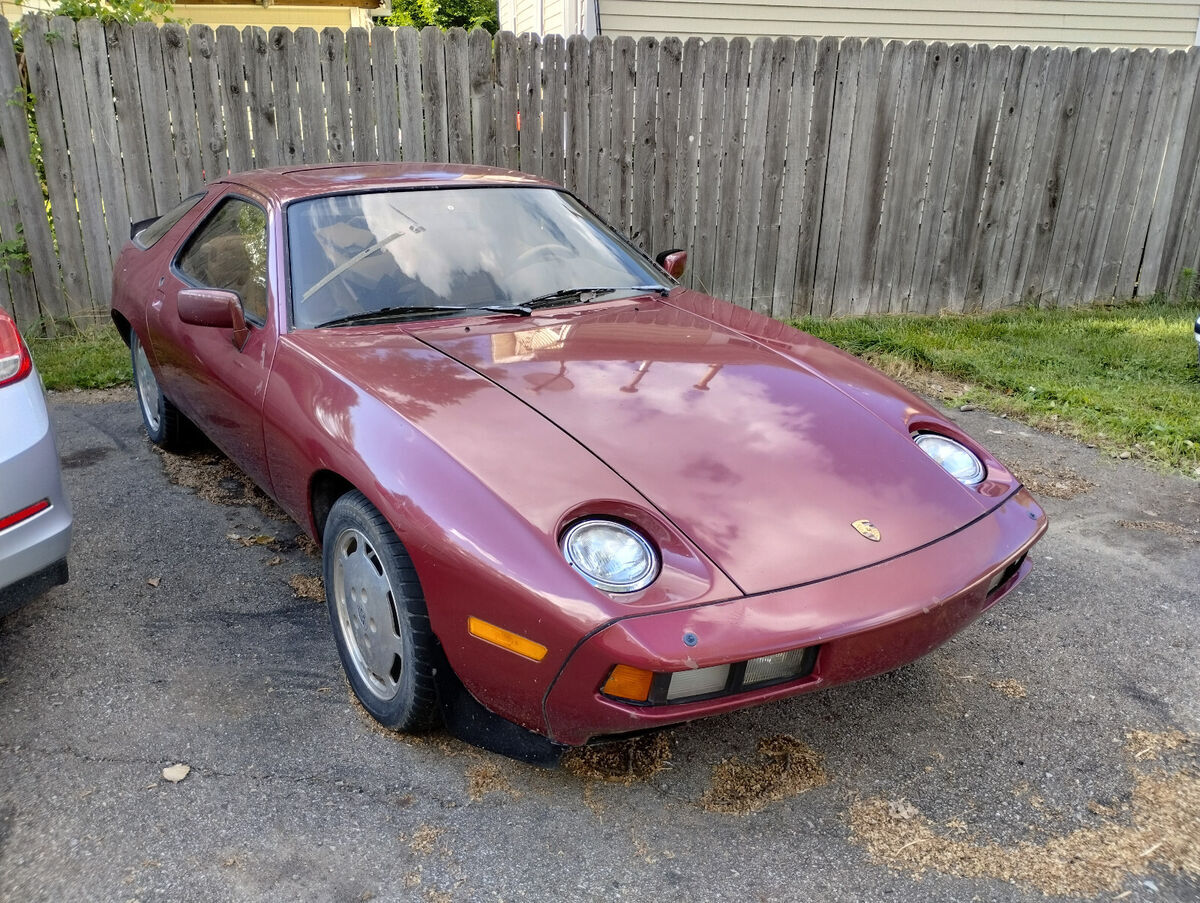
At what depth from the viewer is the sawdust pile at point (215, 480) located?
4.03 metres

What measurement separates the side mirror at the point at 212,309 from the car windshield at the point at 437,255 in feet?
0.69

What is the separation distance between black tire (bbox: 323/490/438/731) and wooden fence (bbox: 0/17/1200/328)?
4.60m

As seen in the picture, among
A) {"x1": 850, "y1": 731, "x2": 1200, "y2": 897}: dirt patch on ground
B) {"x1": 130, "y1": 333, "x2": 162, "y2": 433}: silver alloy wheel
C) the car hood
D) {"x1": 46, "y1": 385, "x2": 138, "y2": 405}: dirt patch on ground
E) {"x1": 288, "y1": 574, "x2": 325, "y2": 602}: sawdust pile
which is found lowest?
{"x1": 46, "y1": 385, "x2": 138, "y2": 405}: dirt patch on ground

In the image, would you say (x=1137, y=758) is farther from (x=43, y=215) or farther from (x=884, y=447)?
(x=43, y=215)

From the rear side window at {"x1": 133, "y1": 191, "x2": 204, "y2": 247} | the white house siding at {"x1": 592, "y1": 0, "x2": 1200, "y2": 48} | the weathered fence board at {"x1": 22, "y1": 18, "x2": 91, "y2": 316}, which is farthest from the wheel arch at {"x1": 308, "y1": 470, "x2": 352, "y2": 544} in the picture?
the white house siding at {"x1": 592, "y1": 0, "x2": 1200, "y2": 48}

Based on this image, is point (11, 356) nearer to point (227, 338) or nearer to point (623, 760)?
point (227, 338)

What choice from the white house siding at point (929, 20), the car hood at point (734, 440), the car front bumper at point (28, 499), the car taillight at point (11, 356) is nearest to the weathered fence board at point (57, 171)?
the car taillight at point (11, 356)

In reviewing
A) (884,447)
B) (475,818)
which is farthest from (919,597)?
Result: (475,818)

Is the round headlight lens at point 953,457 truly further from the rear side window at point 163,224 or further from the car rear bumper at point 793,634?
the rear side window at point 163,224

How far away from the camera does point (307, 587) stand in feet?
10.9

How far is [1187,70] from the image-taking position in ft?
24.1

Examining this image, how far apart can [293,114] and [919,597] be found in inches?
225

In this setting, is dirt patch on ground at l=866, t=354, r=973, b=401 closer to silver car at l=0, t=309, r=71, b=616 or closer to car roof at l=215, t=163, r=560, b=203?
car roof at l=215, t=163, r=560, b=203

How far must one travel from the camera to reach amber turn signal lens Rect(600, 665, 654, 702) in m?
1.91
